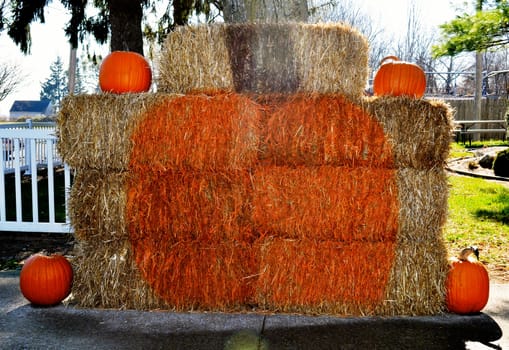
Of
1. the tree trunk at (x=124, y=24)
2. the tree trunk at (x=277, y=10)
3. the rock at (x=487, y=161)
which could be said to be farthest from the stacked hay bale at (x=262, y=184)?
the rock at (x=487, y=161)

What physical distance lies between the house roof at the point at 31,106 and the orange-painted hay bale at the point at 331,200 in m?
64.9

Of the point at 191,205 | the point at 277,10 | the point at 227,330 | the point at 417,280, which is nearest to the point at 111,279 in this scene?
the point at 191,205

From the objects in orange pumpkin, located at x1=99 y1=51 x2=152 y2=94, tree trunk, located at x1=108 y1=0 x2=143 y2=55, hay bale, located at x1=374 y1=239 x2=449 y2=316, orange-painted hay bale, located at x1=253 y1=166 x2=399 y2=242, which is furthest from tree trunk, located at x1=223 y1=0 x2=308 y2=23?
tree trunk, located at x1=108 y1=0 x2=143 y2=55

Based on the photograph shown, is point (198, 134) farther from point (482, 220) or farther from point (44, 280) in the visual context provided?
point (482, 220)

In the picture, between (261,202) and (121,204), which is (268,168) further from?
(121,204)

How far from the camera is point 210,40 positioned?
3.64 metres

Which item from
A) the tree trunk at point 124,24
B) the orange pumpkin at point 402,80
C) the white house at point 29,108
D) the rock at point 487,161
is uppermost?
the white house at point 29,108

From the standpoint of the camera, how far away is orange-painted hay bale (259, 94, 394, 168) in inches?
135

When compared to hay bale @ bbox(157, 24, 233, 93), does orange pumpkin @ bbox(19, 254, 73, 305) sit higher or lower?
lower

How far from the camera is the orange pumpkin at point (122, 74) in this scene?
3.81 metres

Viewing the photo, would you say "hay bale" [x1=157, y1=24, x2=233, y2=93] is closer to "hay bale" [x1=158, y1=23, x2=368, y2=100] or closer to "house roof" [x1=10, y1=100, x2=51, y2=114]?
"hay bale" [x1=158, y1=23, x2=368, y2=100]

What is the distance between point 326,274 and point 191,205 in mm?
1024

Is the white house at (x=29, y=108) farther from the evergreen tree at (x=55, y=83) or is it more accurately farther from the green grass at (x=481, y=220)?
the green grass at (x=481, y=220)

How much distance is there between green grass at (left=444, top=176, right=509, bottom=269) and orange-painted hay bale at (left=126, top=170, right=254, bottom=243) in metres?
1.72
